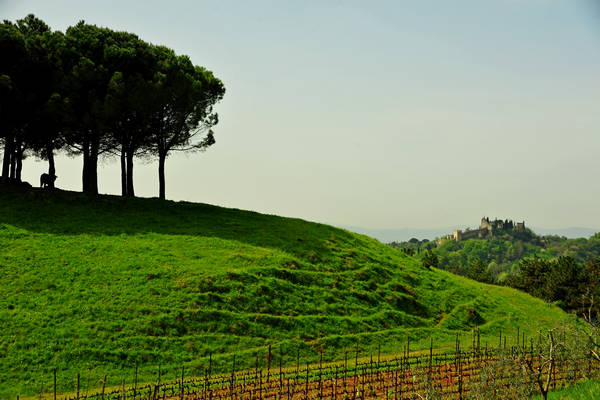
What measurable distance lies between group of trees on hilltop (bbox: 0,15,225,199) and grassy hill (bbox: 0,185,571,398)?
8.32 meters

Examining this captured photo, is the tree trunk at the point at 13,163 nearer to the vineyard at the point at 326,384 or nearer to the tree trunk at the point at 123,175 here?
the tree trunk at the point at 123,175

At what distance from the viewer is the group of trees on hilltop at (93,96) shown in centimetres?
5328

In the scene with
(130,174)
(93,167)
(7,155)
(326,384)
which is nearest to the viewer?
(326,384)

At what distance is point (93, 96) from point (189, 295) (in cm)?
3196

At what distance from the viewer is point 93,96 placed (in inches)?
2143

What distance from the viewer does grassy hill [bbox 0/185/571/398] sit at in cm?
2938

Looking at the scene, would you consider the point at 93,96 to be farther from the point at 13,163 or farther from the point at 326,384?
the point at 326,384

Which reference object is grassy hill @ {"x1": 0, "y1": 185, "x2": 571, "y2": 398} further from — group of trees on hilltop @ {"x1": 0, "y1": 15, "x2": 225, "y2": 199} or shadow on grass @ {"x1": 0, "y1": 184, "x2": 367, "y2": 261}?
group of trees on hilltop @ {"x1": 0, "y1": 15, "x2": 225, "y2": 199}

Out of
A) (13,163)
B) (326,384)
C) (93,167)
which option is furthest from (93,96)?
(326,384)

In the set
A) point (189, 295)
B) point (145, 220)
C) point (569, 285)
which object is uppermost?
point (145, 220)

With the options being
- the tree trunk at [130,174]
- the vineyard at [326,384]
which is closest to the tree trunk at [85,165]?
the tree trunk at [130,174]

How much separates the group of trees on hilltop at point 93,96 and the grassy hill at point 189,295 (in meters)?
8.32

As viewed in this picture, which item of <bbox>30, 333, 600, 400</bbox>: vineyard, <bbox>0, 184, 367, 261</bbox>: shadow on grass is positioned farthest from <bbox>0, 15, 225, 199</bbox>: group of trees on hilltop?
<bbox>30, 333, 600, 400</bbox>: vineyard

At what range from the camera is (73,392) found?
2528 cm
